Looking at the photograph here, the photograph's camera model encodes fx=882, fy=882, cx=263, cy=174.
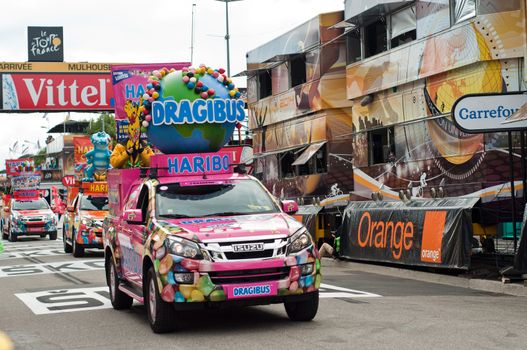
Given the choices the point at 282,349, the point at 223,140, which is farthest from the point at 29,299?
the point at 282,349

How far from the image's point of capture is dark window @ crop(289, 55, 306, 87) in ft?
111

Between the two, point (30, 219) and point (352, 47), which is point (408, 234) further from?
point (30, 219)

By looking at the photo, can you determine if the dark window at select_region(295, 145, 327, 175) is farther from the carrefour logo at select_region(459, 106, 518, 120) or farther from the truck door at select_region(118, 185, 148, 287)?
the truck door at select_region(118, 185, 148, 287)

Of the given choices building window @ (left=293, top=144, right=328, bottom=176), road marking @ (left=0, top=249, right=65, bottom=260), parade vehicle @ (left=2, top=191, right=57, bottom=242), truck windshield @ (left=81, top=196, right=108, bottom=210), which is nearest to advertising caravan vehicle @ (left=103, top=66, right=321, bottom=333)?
truck windshield @ (left=81, top=196, right=108, bottom=210)

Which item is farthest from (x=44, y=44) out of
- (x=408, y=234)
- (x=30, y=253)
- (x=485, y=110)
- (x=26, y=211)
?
(x=485, y=110)

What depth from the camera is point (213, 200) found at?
10.5 metres

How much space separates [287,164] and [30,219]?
11.7 m

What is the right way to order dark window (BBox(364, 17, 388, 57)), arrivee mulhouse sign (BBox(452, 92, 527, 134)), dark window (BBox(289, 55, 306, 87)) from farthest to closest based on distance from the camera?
dark window (BBox(289, 55, 306, 87))
dark window (BBox(364, 17, 388, 57))
arrivee mulhouse sign (BBox(452, 92, 527, 134))

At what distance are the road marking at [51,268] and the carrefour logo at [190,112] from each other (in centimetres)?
857

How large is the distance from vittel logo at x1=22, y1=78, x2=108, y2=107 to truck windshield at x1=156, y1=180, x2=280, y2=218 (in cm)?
2972

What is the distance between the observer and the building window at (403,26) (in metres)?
24.2

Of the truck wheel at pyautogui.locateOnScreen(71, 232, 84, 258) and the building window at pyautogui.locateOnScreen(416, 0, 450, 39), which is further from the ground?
the building window at pyautogui.locateOnScreen(416, 0, 450, 39)

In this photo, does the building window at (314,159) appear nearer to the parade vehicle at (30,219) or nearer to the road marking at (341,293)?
the parade vehicle at (30,219)

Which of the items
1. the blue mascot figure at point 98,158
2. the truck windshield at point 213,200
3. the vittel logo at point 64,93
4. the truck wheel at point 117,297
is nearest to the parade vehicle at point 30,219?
the vittel logo at point 64,93
